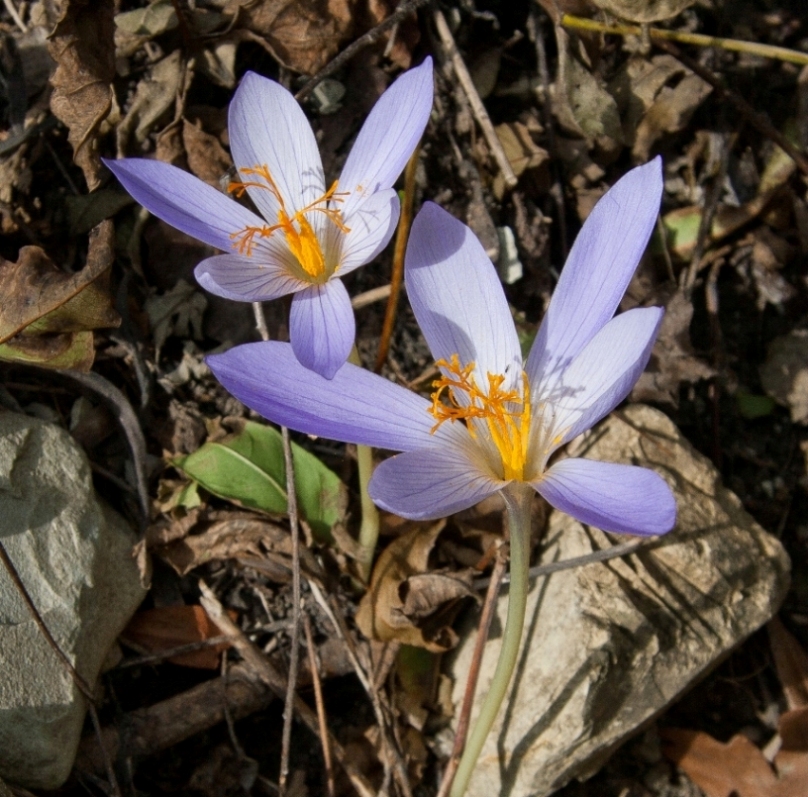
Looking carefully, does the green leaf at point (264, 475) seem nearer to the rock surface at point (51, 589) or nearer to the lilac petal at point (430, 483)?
the rock surface at point (51, 589)

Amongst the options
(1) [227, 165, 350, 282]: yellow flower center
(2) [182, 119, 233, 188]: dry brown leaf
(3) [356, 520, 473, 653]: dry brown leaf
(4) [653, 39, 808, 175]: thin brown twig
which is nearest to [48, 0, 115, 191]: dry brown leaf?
(2) [182, 119, 233, 188]: dry brown leaf

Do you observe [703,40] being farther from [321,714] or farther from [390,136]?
[321,714]

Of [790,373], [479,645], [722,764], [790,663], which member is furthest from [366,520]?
[790,373]

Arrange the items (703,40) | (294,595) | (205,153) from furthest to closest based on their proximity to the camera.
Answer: (703,40) < (205,153) < (294,595)

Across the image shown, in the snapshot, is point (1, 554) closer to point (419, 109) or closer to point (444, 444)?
point (444, 444)

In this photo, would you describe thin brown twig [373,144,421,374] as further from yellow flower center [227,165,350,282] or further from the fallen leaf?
the fallen leaf
